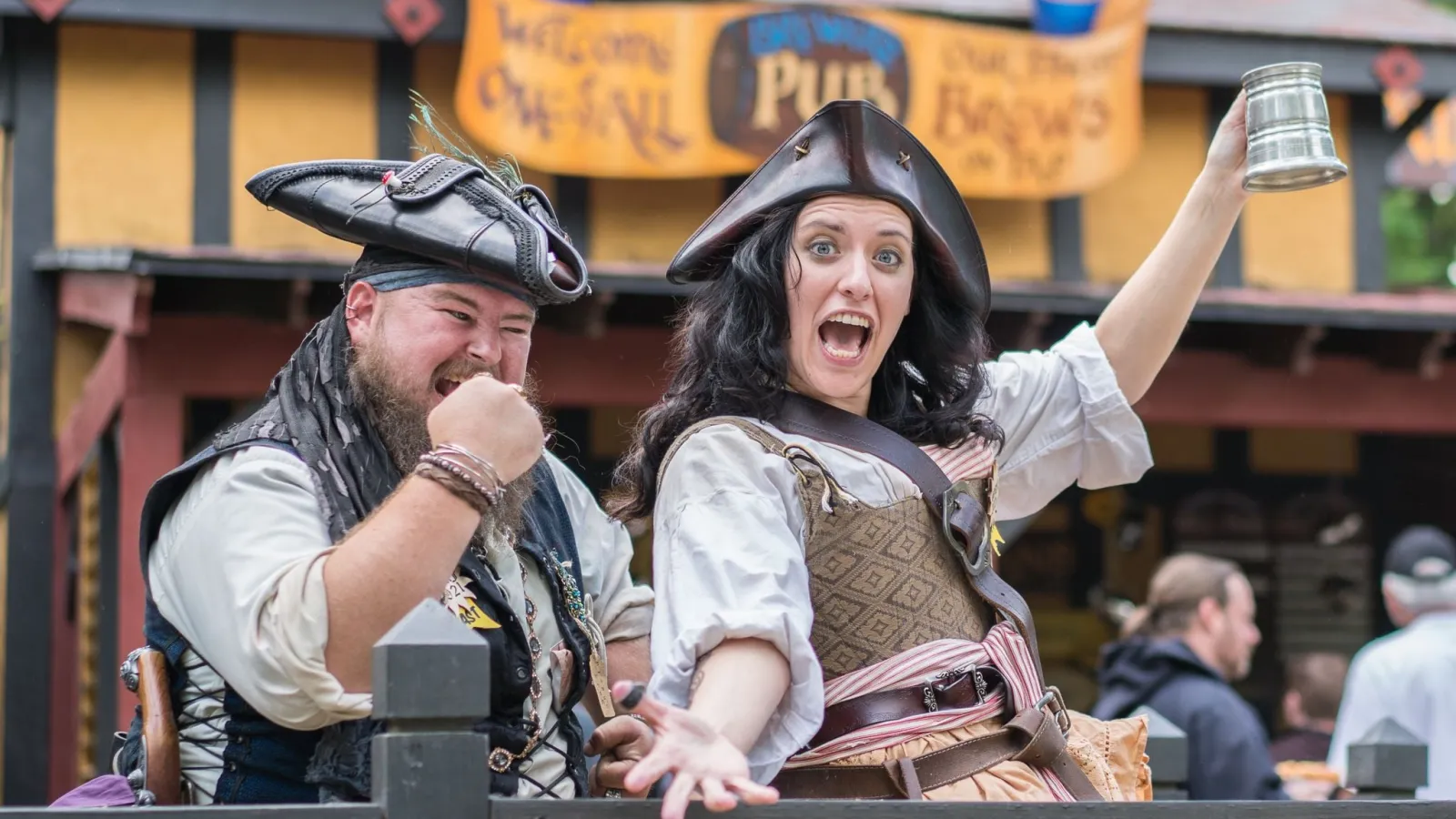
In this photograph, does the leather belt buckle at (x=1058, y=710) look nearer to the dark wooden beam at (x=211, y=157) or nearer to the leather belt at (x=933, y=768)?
the leather belt at (x=933, y=768)

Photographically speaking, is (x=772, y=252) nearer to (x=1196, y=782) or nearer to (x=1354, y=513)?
(x=1196, y=782)

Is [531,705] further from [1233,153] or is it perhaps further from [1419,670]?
[1419,670]

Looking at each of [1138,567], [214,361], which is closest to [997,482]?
[214,361]

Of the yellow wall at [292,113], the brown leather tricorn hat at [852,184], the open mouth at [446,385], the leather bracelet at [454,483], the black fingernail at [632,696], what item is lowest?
the black fingernail at [632,696]

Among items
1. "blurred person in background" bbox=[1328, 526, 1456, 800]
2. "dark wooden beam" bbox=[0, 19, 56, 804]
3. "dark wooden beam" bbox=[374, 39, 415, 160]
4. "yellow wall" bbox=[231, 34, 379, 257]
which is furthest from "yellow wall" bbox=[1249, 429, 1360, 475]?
"dark wooden beam" bbox=[0, 19, 56, 804]

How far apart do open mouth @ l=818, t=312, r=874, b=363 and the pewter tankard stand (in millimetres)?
724

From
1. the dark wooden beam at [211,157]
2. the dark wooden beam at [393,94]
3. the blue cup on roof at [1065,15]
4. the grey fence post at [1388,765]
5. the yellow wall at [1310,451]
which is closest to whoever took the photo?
the grey fence post at [1388,765]

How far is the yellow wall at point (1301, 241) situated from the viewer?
30.3 ft

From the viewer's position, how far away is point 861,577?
2.67 metres

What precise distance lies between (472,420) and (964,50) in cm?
648

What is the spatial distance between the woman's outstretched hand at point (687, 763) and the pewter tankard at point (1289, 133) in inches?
55.1

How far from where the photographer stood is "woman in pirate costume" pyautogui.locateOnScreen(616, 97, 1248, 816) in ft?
8.16

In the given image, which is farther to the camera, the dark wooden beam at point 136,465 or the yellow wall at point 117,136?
the yellow wall at point 117,136

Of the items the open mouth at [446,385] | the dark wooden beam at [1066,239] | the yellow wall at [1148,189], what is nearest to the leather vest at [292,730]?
the open mouth at [446,385]
